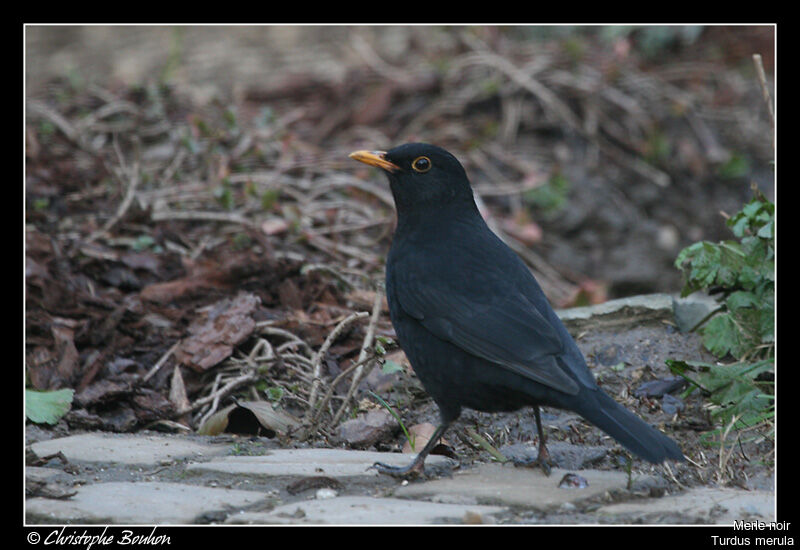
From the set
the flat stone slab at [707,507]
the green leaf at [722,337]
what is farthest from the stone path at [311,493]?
the green leaf at [722,337]

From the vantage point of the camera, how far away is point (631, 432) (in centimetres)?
325

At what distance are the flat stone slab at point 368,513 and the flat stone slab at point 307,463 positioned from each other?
323mm

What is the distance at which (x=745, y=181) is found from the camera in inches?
328

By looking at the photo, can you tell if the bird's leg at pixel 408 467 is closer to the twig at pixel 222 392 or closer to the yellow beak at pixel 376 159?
the twig at pixel 222 392

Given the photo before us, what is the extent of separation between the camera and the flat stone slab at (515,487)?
129 inches

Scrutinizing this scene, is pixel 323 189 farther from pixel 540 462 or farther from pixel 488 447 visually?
pixel 540 462

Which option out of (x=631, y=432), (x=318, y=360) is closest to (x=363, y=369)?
(x=318, y=360)

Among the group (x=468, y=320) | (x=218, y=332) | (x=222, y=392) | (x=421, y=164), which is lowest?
(x=222, y=392)

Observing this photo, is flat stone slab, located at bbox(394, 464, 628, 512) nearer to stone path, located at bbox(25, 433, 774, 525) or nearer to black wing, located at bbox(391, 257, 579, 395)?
stone path, located at bbox(25, 433, 774, 525)

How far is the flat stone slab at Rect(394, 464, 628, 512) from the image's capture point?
10.7ft

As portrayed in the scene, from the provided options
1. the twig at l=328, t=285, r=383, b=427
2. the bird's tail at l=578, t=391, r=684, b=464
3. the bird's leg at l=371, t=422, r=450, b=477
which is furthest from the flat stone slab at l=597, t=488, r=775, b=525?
the twig at l=328, t=285, r=383, b=427

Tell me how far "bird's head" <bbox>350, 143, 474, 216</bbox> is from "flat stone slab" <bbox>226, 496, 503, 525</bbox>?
1.53m

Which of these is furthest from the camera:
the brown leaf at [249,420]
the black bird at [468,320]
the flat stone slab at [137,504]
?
the brown leaf at [249,420]

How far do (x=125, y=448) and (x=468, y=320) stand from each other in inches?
56.0
